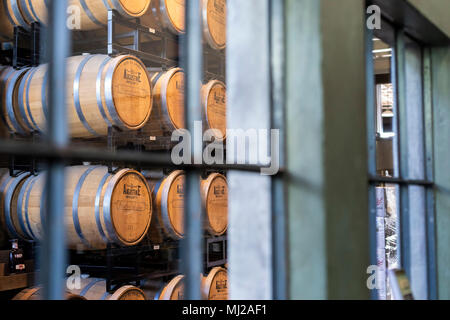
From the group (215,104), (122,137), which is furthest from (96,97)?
(215,104)

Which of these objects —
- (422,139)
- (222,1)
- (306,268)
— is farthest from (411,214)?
(222,1)

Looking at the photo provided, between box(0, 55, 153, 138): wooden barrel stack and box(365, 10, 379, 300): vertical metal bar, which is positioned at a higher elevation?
box(0, 55, 153, 138): wooden barrel stack

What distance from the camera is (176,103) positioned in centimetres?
317

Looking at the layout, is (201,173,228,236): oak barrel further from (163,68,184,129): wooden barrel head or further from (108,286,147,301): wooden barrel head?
(108,286,147,301): wooden barrel head

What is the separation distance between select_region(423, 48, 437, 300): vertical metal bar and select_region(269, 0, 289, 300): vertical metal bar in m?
1.51

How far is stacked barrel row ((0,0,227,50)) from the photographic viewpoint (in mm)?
3074

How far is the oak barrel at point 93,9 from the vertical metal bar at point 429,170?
1707mm

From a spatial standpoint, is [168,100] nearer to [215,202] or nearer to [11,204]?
[215,202]

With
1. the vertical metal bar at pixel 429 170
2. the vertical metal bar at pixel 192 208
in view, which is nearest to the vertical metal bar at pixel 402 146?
the vertical metal bar at pixel 429 170

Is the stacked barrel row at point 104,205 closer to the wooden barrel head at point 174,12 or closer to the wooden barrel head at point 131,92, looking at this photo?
the wooden barrel head at point 131,92

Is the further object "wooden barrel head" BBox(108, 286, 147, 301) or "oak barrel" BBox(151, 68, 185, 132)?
"oak barrel" BBox(151, 68, 185, 132)

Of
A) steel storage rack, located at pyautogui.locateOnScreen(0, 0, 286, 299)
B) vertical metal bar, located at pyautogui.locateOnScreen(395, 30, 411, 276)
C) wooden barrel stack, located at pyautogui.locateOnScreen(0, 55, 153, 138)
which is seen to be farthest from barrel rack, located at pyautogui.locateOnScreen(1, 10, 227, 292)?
steel storage rack, located at pyautogui.locateOnScreen(0, 0, 286, 299)

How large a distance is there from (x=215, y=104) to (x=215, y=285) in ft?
3.87
